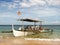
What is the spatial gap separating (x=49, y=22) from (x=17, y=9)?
135cm

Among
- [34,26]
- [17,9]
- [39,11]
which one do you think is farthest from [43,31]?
[17,9]

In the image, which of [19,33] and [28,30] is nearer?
[19,33]

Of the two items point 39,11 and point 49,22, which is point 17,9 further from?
point 49,22

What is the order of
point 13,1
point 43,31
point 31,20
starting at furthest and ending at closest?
point 43,31 < point 31,20 < point 13,1

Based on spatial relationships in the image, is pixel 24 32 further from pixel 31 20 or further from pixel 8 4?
pixel 8 4

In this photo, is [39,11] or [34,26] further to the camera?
[34,26]

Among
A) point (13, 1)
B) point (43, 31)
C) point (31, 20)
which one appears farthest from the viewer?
point (43, 31)

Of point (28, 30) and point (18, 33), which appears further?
point (28, 30)

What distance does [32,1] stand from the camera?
25.4 ft

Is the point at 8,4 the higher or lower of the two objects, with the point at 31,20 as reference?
higher

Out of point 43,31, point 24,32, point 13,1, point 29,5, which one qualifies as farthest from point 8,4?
point 43,31

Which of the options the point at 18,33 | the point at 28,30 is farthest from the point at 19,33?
the point at 28,30

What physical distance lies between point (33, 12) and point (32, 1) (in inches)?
23.1

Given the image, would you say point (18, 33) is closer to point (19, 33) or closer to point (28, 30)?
point (19, 33)
